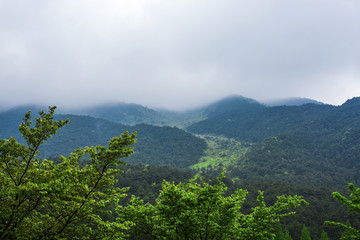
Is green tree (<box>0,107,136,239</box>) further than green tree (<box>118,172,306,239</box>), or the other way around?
green tree (<box>118,172,306,239</box>)

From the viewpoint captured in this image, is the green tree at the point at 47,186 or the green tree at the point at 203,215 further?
the green tree at the point at 203,215

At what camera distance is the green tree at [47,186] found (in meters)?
11.9

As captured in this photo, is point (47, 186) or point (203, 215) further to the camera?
point (203, 215)

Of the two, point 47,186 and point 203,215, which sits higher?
point 47,186

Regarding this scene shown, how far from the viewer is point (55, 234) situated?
1380 cm

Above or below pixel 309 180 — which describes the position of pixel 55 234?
above

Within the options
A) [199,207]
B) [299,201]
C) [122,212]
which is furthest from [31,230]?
[299,201]

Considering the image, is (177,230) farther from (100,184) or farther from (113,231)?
(100,184)

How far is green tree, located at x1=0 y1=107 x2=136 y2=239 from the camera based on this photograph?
39.0 ft

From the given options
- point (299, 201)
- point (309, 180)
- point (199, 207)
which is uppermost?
point (299, 201)

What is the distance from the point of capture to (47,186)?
11.3m

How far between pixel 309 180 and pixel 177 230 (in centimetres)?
19306

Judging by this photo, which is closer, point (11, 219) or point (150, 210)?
point (11, 219)

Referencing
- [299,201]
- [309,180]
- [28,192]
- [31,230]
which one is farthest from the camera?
[309,180]
